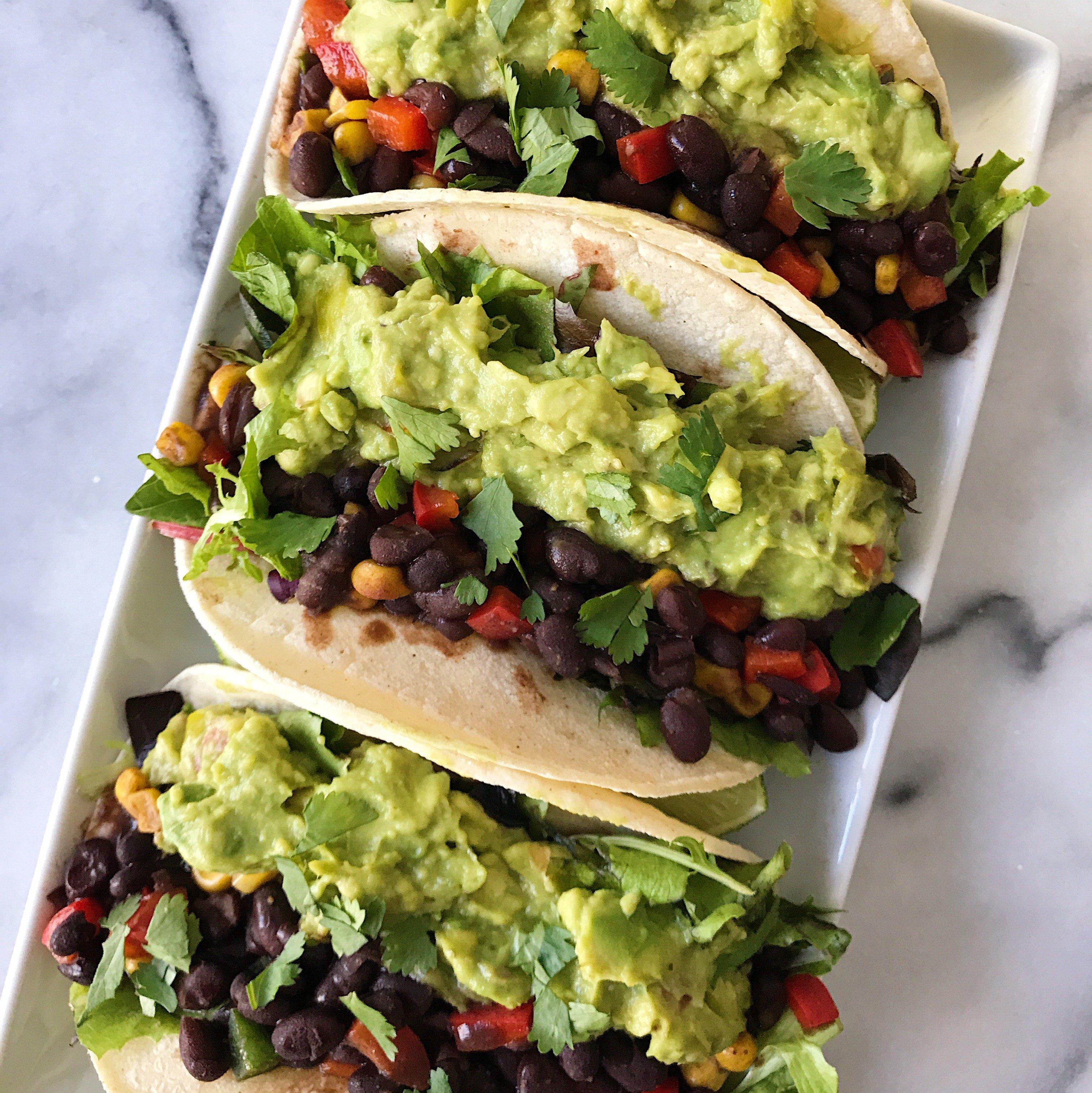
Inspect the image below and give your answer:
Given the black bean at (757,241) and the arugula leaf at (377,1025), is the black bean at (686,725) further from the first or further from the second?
the black bean at (757,241)

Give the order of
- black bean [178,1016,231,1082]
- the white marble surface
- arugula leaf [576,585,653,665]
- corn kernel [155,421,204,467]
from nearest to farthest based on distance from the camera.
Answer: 1. arugula leaf [576,585,653,665]
2. black bean [178,1016,231,1082]
3. corn kernel [155,421,204,467]
4. the white marble surface

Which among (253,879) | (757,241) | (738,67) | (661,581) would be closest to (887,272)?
(757,241)

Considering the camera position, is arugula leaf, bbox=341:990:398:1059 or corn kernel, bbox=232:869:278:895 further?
corn kernel, bbox=232:869:278:895

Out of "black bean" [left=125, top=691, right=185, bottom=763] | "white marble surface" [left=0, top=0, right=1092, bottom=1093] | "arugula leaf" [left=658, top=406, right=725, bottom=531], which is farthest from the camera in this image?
"white marble surface" [left=0, top=0, right=1092, bottom=1093]

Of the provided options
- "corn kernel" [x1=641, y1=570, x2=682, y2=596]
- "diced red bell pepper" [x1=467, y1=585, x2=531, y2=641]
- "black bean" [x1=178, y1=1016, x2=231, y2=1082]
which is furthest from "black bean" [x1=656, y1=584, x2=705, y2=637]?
"black bean" [x1=178, y1=1016, x2=231, y2=1082]

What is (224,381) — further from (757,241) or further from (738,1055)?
(738,1055)

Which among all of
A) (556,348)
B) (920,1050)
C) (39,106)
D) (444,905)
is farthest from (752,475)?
(39,106)

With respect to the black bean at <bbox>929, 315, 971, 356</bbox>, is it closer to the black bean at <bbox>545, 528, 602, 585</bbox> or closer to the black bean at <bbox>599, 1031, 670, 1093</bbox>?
the black bean at <bbox>545, 528, 602, 585</bbox>

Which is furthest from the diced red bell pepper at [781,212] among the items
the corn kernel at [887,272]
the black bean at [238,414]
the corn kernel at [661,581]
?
the black bean at [238,414]
